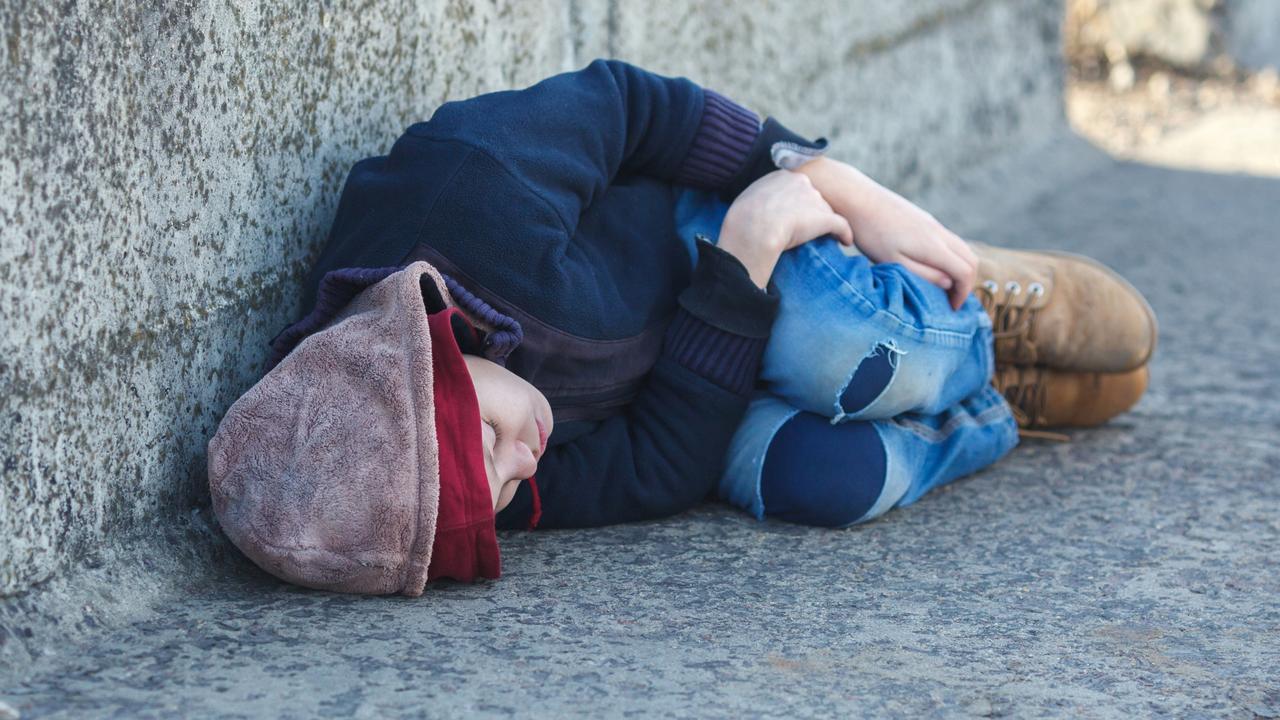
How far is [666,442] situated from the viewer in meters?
1.73

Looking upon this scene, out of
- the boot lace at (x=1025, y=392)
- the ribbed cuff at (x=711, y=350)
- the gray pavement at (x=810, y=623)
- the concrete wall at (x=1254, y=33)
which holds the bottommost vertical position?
the gray pavement at (x=810, y=623)

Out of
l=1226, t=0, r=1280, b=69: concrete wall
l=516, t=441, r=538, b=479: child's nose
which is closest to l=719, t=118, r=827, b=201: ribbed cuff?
l=516, t=441, r=538, b=479: child's nose

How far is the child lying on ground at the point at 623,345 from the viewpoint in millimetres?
1360

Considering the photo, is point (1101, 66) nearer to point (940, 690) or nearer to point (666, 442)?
point (666, 442)

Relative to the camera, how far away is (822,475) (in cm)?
177

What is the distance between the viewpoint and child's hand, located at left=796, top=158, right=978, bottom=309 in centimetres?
191

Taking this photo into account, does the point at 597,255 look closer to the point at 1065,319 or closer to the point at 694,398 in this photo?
the point at 694,398

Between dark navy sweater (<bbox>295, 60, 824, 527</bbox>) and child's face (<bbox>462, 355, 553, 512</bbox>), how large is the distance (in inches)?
1.5

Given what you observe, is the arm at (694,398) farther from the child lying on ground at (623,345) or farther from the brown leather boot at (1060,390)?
the brown leather boot at (1060,390)

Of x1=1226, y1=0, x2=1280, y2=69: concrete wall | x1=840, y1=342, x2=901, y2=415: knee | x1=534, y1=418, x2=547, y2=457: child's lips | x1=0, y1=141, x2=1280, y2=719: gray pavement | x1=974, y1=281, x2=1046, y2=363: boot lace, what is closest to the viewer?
x1=0, y1=141, x2=1280, y2=719: gray pavement

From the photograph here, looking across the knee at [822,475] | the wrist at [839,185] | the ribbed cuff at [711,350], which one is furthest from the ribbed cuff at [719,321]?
the wrist at [839,185]

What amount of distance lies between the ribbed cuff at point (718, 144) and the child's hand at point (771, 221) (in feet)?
0.17

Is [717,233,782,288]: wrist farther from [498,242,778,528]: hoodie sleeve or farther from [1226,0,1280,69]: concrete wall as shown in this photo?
[1226,0,1280,69]: concrete wall

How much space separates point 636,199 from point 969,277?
19.4 inches
